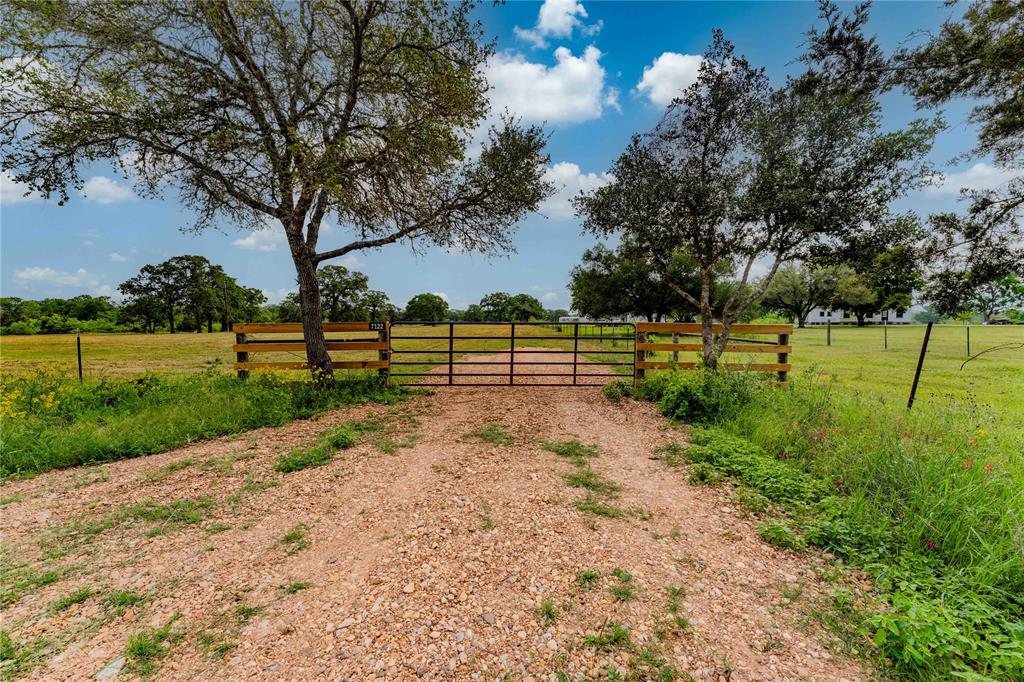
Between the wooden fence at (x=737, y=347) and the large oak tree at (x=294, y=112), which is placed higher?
the large oak tree at (x=294, y=112)

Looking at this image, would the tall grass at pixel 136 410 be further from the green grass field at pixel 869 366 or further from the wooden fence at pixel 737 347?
the wooden fence at pixel 737 347

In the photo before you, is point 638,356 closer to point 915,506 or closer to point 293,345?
point 915,506

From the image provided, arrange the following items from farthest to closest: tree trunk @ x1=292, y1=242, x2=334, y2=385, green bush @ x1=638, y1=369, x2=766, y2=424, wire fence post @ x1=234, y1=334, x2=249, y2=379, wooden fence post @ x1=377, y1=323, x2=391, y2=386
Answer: wooden fence post @ x1=377, y1=323, x2=391, y2=386, wire fence post @ x1=234, y1=334, x2=249, y2=379, tree trunk @ x1=292, y1=242, x2=334, y2=385, green bush @ x1=638, y1=369, x2=766, y2=424

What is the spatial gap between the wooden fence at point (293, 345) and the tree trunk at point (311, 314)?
265mm

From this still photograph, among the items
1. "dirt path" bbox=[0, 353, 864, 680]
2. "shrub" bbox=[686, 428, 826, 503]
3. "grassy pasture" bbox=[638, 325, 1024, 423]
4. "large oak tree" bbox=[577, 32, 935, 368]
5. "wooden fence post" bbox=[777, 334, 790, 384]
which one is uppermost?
"large oak tree" bbox=[577, 32, 935, 368]

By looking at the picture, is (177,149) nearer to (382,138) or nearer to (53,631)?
(382,138)

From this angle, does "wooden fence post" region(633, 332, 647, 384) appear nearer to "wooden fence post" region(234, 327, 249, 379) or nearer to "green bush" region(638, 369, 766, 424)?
"green bush" region(638, 369, 766, 424)

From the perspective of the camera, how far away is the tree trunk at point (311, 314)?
8.85 metres

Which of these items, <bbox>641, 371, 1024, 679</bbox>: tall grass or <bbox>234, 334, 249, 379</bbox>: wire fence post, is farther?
<bbox>234, 334, 249, 379</bbox>: wire fence post

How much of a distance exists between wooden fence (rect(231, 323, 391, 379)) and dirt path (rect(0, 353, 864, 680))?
430 cm

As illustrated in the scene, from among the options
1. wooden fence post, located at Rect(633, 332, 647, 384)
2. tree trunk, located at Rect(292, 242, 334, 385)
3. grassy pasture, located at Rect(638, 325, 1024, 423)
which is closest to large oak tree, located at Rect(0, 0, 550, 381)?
tree trunk, located at Rect(292, 242, 334, 385)

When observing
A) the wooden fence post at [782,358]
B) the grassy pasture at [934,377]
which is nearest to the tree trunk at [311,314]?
the grassy pasture at [934,377]

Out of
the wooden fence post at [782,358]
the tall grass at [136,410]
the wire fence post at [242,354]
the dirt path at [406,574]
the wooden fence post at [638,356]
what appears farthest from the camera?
the wooden fence post at [782,358]

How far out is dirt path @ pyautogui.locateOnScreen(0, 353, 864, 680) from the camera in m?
2.24
